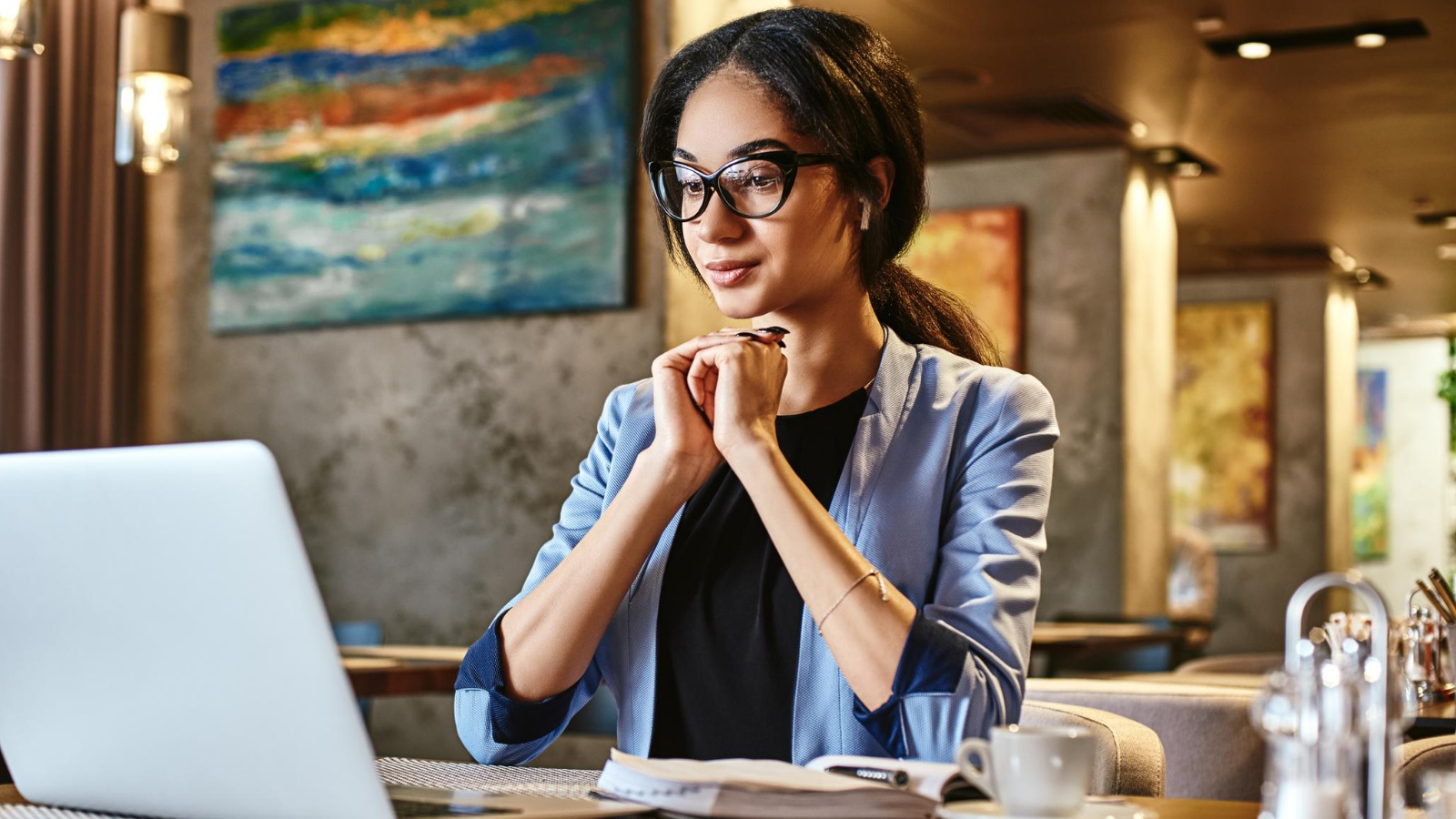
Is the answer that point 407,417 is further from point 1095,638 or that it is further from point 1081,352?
point 1081,352

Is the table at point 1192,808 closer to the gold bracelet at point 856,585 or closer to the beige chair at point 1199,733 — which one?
the gold bracelet at point 856,585

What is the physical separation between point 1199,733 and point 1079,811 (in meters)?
1.62

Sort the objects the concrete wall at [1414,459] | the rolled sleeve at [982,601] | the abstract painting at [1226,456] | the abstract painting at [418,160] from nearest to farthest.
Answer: the rolled sleeve at [982,601]
the abstract painting at [418,160]
the abstract painting at [1226,456]
the concrete wall at [1414,459]

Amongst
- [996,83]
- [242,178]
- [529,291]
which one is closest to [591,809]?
[529,291]

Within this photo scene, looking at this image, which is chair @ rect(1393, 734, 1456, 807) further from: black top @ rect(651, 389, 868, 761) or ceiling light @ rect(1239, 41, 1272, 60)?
ceiling light @ rect(1239, 41, 1272, 60)

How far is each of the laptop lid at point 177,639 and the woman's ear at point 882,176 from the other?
2.72ft

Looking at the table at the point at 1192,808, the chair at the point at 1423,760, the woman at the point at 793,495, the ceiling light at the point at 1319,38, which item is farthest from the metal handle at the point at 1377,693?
the ceiling light at the point at 1319,38

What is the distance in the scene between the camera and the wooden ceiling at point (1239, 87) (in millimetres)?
6191

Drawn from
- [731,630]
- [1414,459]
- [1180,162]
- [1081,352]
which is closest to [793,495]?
[731,630]

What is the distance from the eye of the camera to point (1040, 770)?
3.20 ft

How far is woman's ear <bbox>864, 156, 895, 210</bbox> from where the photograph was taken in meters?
1.58

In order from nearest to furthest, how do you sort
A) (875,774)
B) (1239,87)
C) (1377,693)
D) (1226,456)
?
1. (1377,693)
2. (875,774)
3. (1239,87)
4. (1226,456)

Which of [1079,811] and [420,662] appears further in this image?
[420,662]

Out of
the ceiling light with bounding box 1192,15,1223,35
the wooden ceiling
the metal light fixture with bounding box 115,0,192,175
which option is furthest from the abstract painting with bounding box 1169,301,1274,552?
the metal light fixture with bounding box 115,0,192,175
